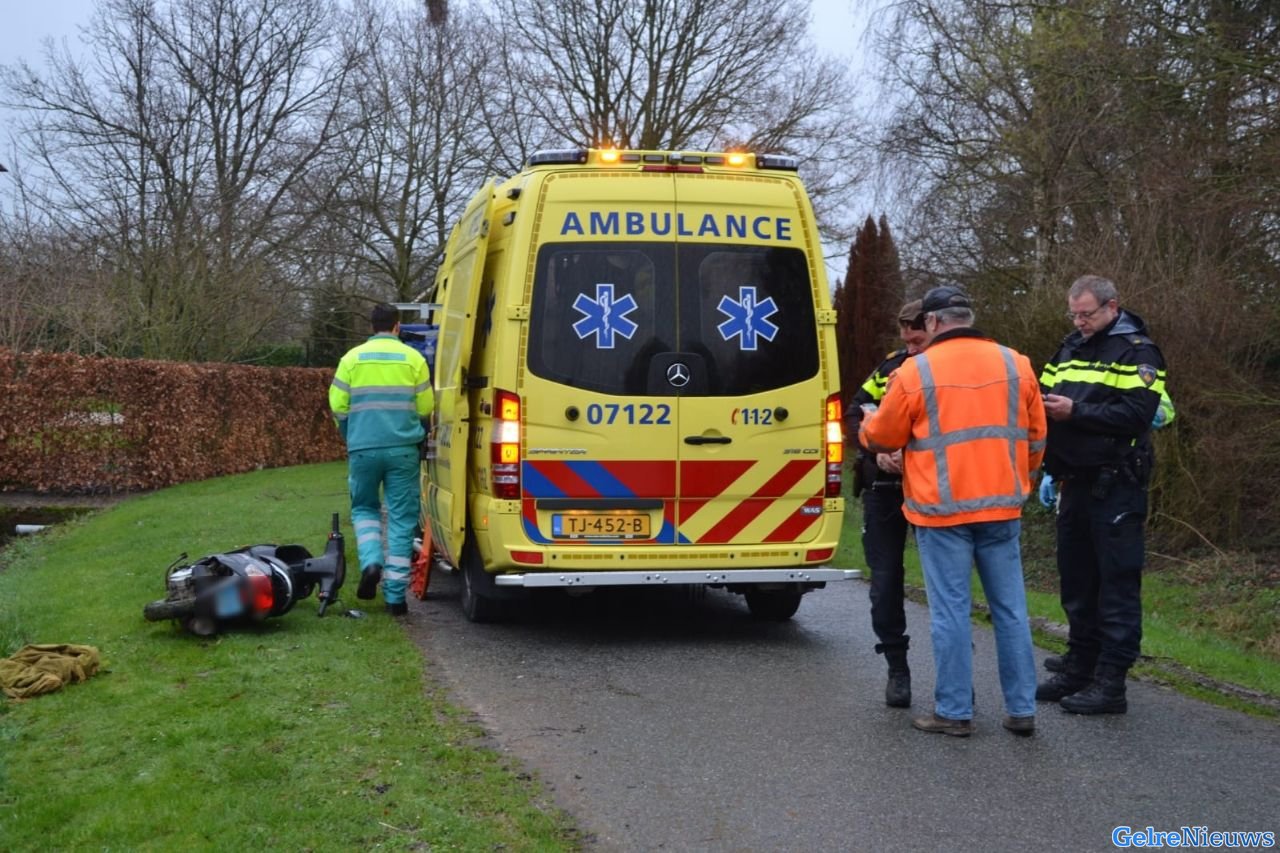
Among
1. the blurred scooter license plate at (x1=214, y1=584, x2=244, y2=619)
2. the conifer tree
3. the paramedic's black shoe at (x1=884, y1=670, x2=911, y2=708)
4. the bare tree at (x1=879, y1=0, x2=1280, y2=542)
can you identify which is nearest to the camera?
the paramedic's black shoe at (x1=884, y1=670, x2=911, y2=708)

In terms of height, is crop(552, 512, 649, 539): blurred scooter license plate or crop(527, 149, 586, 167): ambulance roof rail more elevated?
crop(527, 149, 586, 167): ambulance roof rail

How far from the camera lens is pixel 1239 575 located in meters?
10.6

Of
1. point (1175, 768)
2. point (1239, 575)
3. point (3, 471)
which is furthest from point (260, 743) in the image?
point (3, 471)

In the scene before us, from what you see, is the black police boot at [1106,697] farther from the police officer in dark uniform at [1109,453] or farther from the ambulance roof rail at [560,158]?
the ambulance roof rail at [560,158]

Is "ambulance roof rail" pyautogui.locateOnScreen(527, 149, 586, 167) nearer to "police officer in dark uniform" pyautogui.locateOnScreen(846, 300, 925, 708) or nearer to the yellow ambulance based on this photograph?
the yellow ambulance

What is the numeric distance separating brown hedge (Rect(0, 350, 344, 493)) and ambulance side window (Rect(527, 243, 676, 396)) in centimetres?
1437

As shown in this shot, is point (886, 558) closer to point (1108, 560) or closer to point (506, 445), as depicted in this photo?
point (1108, 560)

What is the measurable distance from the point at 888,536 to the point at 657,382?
178cm

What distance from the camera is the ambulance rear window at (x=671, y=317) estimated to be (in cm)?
726

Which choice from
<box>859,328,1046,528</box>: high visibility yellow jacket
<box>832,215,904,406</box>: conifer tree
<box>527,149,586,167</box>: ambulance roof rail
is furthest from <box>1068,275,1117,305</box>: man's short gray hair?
<box>832,215,904,406</box>: conifer tree

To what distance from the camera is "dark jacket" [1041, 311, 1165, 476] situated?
18.7 feet

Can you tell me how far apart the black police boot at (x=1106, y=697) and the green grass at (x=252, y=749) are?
2.57 m

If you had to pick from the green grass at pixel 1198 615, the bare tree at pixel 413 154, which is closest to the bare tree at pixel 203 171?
the bare tree at pixel 413 154

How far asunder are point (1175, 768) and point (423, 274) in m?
32.5
